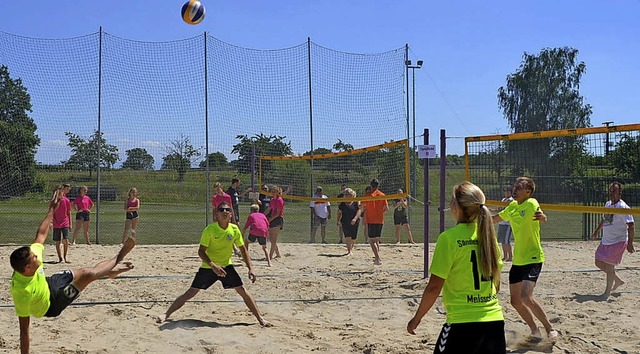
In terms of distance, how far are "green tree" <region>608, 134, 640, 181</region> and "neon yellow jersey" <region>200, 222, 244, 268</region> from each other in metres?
5.03

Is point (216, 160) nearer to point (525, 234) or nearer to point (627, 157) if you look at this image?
point (627, 157)

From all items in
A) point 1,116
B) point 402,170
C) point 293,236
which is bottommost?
point 293,236

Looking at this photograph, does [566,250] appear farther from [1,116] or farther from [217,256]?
[1,116]

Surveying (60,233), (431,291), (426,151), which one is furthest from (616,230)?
(60,233)

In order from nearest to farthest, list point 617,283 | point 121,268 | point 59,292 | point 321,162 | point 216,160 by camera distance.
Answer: point 59,292
point 121,268
point 617,283
point 321,162
point 216,160

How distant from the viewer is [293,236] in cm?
1848

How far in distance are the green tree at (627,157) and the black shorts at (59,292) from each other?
6670 millimetres

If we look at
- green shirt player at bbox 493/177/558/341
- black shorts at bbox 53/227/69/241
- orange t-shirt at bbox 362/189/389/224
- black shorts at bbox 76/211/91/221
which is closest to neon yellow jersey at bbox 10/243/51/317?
green shirt player at bbox 493/177/558/341

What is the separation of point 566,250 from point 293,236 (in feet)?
23.9

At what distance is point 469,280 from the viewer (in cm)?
373

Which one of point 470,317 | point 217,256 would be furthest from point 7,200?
point 470,317

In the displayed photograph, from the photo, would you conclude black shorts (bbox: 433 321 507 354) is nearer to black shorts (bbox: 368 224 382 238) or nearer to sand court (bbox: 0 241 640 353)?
sand court (bbox: 0 241 640 353)

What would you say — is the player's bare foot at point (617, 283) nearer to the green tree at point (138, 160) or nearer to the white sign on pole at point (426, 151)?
the white sign on pole at point (426, 151)

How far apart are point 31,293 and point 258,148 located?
11.4 metres
